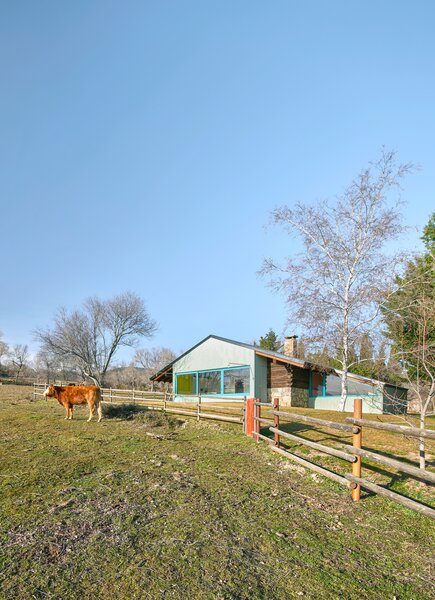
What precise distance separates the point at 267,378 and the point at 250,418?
1073 cm

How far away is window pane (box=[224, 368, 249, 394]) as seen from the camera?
21375 millimetres

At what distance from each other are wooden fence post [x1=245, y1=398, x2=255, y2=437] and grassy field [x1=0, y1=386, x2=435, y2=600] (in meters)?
2.63

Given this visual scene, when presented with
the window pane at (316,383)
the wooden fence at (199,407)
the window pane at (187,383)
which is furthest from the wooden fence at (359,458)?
the window pane at (187,383)

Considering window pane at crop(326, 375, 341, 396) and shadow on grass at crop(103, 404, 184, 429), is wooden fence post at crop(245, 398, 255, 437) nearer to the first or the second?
shadow on grass at crop(103, 404, 184, 429)

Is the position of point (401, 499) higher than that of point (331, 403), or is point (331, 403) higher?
point (401, 499)

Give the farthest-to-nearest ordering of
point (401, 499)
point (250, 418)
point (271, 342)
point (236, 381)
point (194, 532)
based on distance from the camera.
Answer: point (271, 342) → point (236, 381) → point (250, 418) → point (401, 499) → point (194, 532)

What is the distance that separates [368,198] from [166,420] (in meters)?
13.6

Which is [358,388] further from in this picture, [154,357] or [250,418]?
[154,357]

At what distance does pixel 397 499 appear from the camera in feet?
16.7

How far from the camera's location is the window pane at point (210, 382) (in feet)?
76.1

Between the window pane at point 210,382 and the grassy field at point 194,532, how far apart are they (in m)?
14.9

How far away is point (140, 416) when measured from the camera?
44.8 feet

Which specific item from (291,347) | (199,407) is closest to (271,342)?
(291,347)

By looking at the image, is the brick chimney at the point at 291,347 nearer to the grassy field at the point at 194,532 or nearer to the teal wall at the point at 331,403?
the teal wall at the point at 331,403
